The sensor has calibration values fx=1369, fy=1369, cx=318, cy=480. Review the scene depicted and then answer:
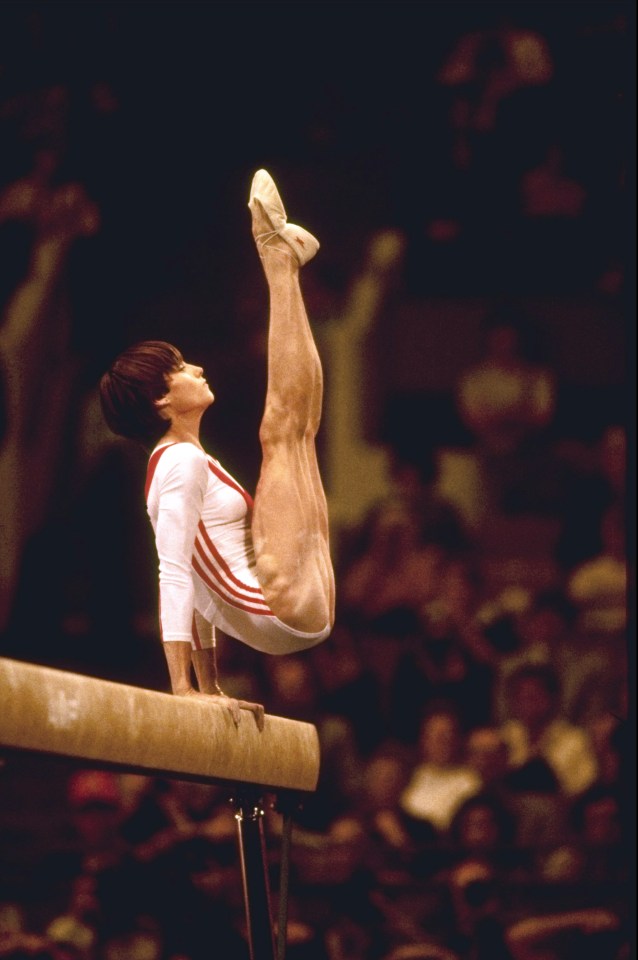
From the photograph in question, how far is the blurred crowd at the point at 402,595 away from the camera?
5.49 meters

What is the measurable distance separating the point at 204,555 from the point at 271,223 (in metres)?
0.80

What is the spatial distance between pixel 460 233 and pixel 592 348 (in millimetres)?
930

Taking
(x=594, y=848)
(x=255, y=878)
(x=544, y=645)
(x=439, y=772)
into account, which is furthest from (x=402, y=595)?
(x=255, y=878)

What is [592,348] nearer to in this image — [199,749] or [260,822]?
[260,822]

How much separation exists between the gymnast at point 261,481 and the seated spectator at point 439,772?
307 cm

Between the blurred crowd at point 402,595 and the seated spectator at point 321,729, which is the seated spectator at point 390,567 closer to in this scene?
the blurred crowd at point 402,595

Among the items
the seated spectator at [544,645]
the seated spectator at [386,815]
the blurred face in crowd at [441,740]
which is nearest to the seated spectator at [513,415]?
the seated spectator at [544,645]

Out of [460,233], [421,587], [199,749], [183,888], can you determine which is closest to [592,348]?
[460,233]

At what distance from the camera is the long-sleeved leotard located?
3.00 m

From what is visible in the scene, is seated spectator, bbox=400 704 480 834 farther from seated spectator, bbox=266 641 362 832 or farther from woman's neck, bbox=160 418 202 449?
woman's neck, bbox=160 418 202 449

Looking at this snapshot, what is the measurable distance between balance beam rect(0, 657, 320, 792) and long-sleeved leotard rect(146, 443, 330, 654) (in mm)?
208

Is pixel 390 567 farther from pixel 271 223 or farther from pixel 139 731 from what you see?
pixel 139 731

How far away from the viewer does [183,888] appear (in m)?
5.43

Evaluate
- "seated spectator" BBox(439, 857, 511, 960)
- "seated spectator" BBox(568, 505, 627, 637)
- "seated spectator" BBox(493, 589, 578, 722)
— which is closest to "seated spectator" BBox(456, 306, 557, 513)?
"seated spectator" BBox(568, 505, 627, 637)
